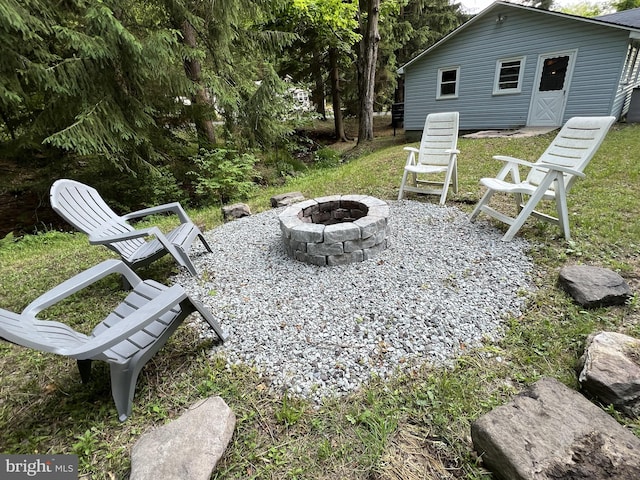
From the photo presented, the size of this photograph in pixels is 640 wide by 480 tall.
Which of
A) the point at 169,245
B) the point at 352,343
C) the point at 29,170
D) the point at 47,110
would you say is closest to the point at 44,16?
the point at 47,110

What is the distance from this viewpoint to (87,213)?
8.97 feet

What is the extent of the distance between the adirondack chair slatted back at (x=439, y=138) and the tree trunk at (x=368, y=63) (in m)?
5.95

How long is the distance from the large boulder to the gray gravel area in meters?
0.47

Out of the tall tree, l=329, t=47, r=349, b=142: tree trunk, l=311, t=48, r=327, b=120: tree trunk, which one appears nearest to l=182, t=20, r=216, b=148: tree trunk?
the tall tree

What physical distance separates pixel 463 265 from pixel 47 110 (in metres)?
5.85

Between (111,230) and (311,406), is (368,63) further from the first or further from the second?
(311,406)

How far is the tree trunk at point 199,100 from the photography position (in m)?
5.66

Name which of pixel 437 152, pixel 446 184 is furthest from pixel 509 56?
pixel 446 184

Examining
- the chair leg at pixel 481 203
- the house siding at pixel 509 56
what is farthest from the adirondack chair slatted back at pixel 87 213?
the house siding at pixel 509 56

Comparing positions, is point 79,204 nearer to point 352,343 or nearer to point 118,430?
point 118,430

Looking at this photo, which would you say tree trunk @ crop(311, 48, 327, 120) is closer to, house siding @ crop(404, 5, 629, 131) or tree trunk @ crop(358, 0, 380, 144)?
tree trunk @ crop(358, 0, 380, 144)

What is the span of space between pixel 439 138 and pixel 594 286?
2.79 m

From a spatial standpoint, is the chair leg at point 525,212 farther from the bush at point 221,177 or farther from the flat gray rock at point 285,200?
the bush at point 221,177

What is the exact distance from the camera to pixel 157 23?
18.0 feet
